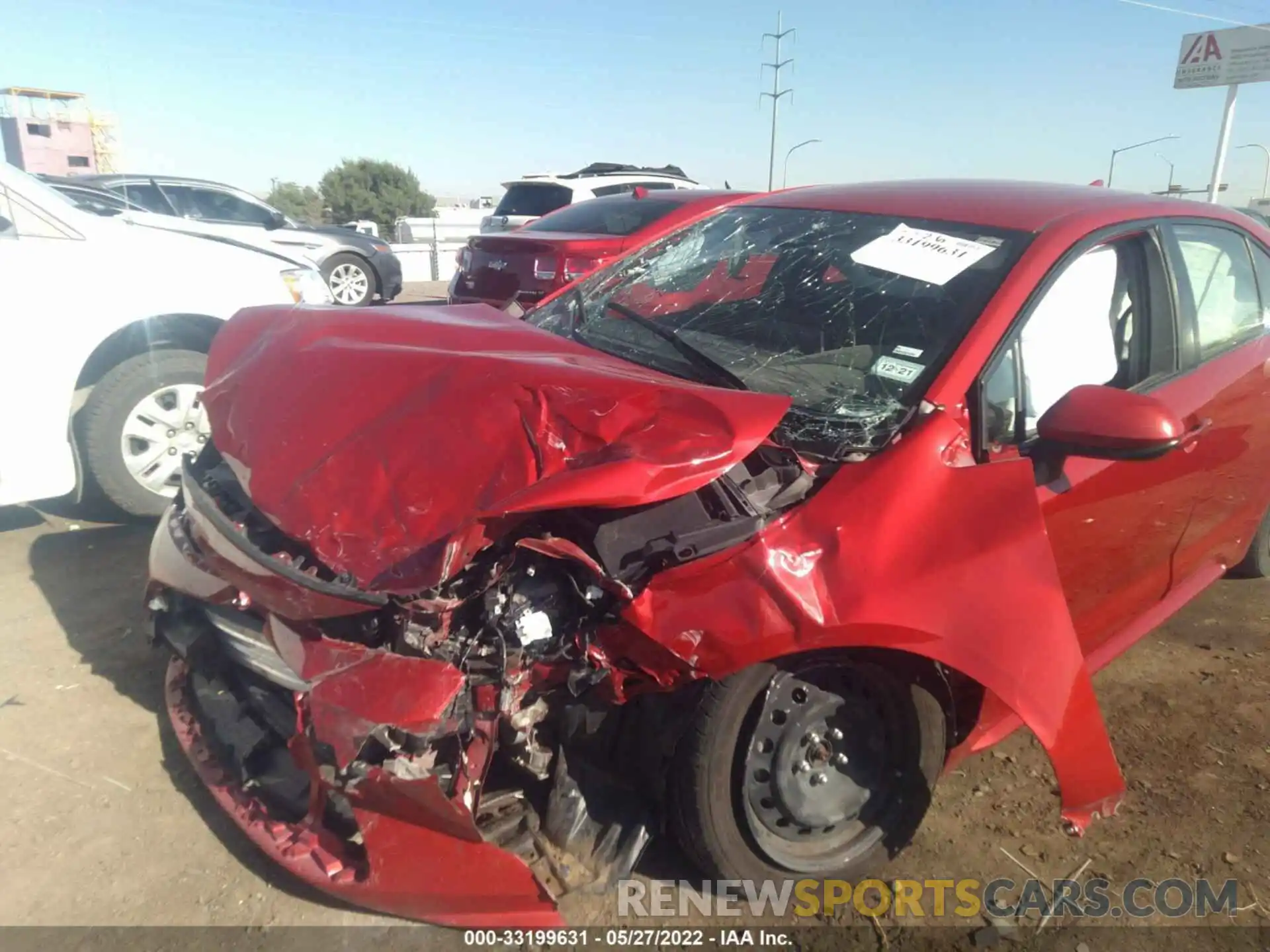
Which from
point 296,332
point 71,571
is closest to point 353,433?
point 296,332

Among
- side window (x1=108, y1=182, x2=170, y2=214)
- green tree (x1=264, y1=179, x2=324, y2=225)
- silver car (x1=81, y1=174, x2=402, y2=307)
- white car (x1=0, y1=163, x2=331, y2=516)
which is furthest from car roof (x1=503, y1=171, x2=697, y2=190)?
green tree (x1=264, y1=179, x2=324, y2=225)

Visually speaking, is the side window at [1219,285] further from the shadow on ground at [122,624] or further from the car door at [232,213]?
the car door at [232,213]

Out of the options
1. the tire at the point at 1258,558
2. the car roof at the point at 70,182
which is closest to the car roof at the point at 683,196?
the tire at the point at 1258,558

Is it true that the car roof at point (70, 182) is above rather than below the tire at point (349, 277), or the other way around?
above

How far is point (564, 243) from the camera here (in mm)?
6852

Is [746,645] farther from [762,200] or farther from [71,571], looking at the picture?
[71,571]

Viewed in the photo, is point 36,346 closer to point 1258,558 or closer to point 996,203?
point 996,203

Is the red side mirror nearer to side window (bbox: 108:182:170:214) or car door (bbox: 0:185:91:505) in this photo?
car door (bbox: 0:185:91:505)

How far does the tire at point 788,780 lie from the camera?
2.04 metres

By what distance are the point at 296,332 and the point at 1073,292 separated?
2382 mm

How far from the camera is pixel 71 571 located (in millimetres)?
3906

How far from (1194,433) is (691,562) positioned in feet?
5.85

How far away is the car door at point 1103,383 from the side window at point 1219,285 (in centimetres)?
19

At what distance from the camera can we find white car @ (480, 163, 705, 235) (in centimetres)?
1130
